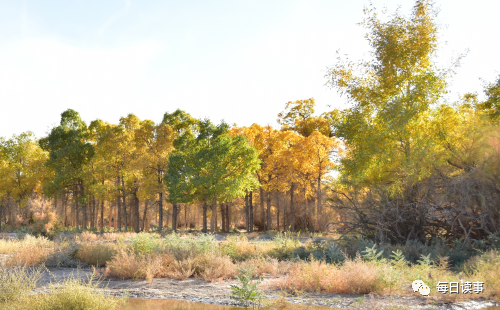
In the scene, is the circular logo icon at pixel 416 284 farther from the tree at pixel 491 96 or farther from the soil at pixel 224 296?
the tree at pixel 491 96

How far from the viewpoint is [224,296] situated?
29.0 feet

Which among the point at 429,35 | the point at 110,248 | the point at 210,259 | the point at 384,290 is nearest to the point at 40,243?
the point at 110,248

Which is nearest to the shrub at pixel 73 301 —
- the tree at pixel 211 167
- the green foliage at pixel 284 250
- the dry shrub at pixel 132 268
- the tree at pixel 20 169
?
the dry shrub at pixel 132 268

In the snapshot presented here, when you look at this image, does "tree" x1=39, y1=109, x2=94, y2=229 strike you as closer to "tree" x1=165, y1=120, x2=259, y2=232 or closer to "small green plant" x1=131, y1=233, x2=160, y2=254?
"tree" x1=165, y1=120, x2=259, y2=232

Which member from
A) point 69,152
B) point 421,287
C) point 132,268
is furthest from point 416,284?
point 69,152

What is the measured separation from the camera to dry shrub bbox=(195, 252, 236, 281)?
1088 centimetres

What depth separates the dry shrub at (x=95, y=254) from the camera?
532 inches

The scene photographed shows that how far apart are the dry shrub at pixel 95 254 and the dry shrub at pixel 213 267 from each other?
3696 millimetres

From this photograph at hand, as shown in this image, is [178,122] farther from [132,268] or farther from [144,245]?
[132,268]

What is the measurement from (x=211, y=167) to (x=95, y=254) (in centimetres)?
1424

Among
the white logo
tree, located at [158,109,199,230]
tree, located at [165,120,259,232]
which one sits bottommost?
the white logo

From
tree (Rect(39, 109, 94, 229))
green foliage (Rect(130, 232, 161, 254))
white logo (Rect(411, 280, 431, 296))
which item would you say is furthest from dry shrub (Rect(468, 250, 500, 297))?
tree (Rect(39, 109, 94, 229))

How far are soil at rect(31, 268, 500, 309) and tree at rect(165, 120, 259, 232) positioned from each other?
15.6 metres

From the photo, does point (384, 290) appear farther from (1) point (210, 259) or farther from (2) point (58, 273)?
(2) point (58, 273)
